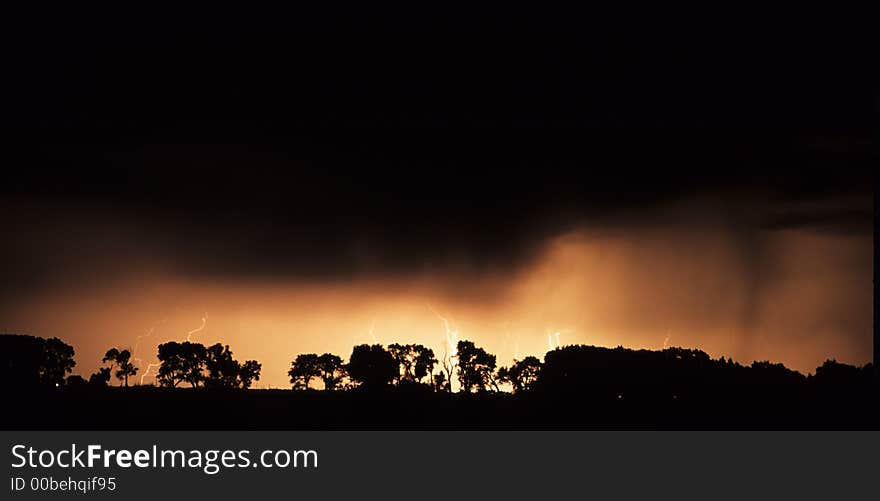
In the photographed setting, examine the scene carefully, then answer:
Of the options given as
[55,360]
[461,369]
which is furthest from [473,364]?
[55,360]

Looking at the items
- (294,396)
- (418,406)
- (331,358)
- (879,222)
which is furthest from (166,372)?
(879,222)

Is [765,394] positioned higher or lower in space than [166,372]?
lower

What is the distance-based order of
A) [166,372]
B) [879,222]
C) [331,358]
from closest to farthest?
1. [879,222]
2. [166,372]
3. [331,358]

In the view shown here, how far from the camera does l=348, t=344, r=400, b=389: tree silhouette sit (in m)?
98.4

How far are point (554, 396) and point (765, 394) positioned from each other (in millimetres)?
15012

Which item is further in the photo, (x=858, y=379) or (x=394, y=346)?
(x=394, y=346)

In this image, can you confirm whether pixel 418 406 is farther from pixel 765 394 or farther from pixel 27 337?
pixel 27 337

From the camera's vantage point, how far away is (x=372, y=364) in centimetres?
9869

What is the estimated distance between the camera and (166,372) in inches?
3900

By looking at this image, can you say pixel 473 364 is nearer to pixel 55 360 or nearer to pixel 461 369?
pixel 461 369

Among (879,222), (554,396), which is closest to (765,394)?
(554,396)

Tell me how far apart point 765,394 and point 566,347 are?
1856cm

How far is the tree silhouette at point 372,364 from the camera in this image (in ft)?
323
